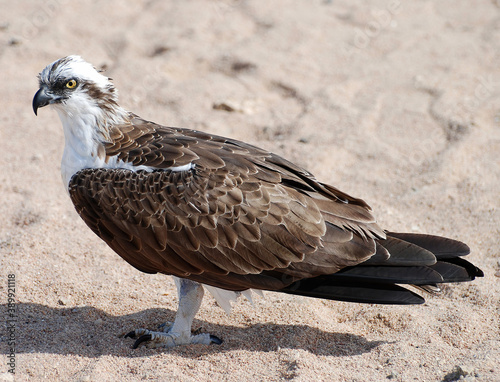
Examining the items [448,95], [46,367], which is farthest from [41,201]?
[448,95]

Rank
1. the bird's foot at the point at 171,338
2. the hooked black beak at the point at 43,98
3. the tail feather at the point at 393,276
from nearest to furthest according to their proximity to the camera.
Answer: the tail feather at the point at 393,276 → the bird's foot at the point at 171,338 → the hooked black beak at the point at 43,98

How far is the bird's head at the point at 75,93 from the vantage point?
5.07 meters

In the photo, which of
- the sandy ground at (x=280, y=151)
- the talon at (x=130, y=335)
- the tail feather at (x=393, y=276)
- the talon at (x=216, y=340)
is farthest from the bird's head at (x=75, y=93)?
the tail feather at (x=393, y=276)

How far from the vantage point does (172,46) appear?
9.62 meters

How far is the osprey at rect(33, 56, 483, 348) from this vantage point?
464 cm

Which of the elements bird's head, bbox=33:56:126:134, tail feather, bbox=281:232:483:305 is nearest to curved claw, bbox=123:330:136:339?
tail feather, bbox=281:232:483:305

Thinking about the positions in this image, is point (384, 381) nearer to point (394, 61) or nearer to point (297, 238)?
point (297, 238)

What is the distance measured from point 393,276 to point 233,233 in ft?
3.98

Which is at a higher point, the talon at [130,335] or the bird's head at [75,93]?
the bird's head at [75,93]

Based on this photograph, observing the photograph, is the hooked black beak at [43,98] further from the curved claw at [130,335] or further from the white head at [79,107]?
the curved claw at [130,335]

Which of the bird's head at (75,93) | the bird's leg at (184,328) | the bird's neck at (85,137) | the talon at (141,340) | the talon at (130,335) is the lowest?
the talon at (130,335)

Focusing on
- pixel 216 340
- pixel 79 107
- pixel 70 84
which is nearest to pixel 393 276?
pixel 216 340

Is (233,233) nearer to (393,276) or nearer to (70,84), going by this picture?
(393,276)

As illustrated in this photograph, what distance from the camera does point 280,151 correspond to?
746 cm
